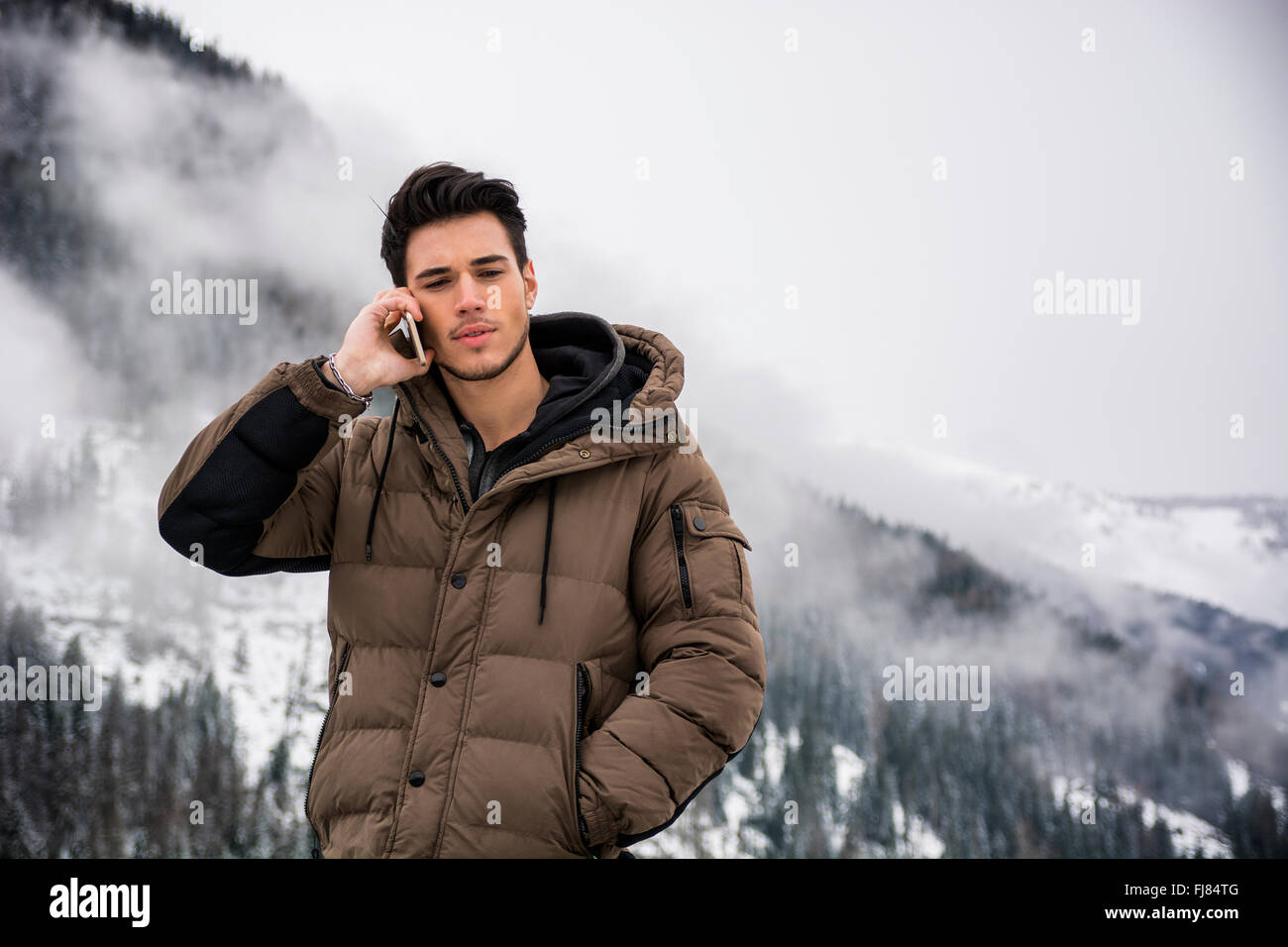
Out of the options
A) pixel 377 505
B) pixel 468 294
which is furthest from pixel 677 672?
pixel 468 294

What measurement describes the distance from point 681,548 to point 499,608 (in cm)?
45

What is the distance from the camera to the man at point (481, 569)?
1.94m

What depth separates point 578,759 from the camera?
198 centimetres

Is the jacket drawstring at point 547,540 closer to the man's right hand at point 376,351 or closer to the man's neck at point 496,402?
the man's neck at point 496,402

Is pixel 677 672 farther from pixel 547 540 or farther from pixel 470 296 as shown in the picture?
pixel 470 296

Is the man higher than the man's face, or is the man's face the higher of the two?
the man's face

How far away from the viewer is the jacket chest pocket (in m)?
2.07

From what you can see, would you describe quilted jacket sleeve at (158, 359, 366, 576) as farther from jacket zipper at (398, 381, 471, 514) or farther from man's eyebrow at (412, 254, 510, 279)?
man's eyebrow at (412, 254, 510, 279)

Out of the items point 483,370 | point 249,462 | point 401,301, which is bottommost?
point 249,462

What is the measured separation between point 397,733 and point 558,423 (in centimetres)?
84

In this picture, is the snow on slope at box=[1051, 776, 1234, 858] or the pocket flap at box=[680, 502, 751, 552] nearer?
the pocket flap at box=[680, 502, 751, 552]

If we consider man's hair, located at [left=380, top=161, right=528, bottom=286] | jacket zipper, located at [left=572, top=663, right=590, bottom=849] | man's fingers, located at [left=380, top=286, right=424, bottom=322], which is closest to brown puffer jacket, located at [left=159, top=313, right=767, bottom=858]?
jacket zipper, located at [left=572, top=663, right=590, bottom=849]
